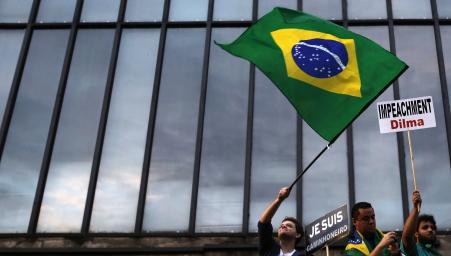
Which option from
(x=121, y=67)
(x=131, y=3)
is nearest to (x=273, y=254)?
(x=121, y=67)

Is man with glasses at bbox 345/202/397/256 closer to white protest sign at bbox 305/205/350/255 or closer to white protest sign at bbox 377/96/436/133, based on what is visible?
white protest sign at bbox 305/205/350/255

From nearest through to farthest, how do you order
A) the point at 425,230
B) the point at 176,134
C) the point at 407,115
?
the point at 425,230
the point at 407,115
the point at 176,134

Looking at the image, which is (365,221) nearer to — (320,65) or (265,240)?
(265,240)

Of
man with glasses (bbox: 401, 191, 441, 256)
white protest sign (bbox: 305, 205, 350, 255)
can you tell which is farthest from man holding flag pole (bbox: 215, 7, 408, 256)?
man with glasses (bbox: 401, 191, 441, 256)

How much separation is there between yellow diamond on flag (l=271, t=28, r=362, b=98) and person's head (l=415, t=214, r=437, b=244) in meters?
1.63

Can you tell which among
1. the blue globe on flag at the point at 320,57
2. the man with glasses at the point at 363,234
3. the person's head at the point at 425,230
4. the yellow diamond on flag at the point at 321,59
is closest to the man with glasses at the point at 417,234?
the person's head at the point at 425,230

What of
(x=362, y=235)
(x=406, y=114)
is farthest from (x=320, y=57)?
(x=362, y=235)

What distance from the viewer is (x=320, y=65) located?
7.59 meters

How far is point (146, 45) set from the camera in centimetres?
1282

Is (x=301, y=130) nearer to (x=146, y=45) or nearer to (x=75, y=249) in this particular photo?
(x=146, y=45)

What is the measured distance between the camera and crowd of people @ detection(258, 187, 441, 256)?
610 cm

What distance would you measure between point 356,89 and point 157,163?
516 cm

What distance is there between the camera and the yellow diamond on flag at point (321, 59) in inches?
293

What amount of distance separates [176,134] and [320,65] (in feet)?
15.7
